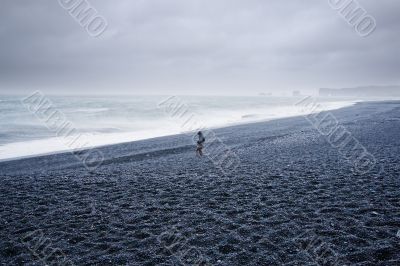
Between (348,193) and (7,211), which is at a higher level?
(7,211)

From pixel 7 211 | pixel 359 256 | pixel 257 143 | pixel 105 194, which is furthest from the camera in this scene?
pixel 257 143

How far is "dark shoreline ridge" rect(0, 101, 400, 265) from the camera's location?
590 cm

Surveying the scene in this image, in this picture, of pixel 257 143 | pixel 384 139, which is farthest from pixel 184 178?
pixel 384 139

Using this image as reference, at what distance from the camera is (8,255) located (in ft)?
20.3

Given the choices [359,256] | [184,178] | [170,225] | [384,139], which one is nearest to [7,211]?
[170,225]

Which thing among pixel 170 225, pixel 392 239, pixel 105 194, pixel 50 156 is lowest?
pixel 392 239

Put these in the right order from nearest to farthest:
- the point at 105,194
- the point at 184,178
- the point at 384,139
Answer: the point at 105,194, the point at 184,178, the point at 384,139

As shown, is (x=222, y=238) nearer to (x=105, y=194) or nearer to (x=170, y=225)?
(x=170, y=225)

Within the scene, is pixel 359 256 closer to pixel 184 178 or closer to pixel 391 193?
pixel 391 193

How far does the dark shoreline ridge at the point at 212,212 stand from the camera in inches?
232

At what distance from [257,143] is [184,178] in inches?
372

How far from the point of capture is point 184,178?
11.5 metres

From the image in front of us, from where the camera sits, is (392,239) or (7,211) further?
(7,211)

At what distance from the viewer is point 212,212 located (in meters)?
7.92
